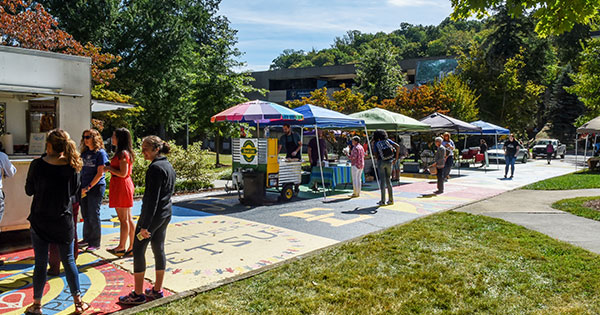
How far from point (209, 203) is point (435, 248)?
20.0 ft

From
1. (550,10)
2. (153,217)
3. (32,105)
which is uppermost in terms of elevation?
(550,10)

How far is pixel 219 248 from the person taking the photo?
675 centimetres

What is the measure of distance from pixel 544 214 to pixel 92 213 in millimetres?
8879

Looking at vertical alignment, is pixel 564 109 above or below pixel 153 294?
above

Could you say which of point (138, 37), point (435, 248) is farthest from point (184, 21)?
point (435, 248)

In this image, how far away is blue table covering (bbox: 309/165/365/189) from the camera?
514 inches

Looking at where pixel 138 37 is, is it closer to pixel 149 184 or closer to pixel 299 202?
pixel 299 202

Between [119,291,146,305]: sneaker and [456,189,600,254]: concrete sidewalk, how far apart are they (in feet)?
20.4

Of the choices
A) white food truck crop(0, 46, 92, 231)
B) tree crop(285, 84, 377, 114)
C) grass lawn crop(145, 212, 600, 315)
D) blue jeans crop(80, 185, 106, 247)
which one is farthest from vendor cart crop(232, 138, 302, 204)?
tree crop(285, 84, 377, 114)

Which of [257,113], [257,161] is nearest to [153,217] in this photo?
[257,161]

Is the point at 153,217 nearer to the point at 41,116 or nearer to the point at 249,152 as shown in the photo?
the point at 41,116

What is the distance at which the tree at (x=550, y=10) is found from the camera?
5.74m

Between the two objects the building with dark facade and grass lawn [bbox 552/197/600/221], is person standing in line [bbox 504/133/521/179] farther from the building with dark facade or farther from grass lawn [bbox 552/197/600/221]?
the building with dark facade

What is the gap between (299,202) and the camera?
11258mm
